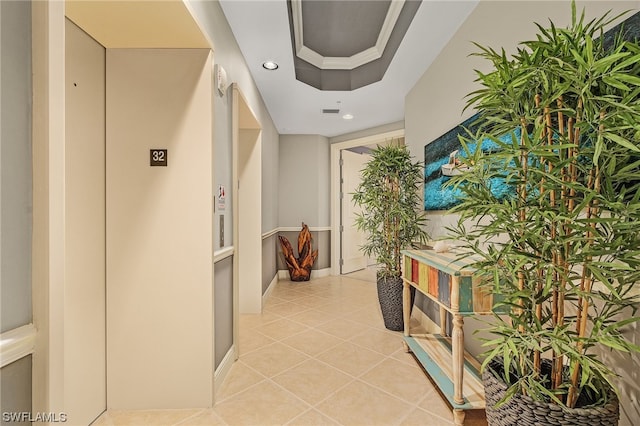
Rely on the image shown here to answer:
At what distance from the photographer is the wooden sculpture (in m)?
4.95

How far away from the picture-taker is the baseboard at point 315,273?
201 inches

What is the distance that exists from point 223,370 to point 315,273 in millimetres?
3268

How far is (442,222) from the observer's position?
2.62 metres

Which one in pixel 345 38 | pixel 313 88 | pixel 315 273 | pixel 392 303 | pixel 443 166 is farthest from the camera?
pixel 315 273

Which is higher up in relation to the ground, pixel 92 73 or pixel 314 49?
pixel 314 49

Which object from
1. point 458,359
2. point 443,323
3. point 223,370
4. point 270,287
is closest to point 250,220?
point 270,287

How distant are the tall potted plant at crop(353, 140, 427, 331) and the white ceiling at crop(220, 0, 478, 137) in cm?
78

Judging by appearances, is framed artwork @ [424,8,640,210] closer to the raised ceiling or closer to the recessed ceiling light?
the raised ceiling

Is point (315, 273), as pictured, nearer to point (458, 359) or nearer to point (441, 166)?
point (441, 166)

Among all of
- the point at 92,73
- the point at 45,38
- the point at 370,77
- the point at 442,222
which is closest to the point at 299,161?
the point at 370,77

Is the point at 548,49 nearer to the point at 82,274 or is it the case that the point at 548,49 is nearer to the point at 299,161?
the point at 82,274

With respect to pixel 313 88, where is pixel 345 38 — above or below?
above

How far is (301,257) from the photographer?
16.5 feet

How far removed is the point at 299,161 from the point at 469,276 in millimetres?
4047
